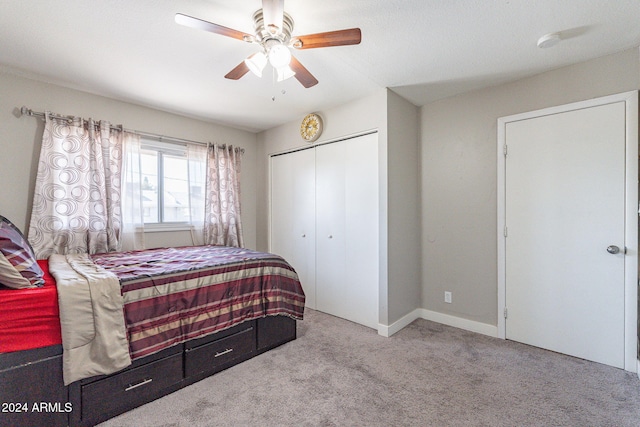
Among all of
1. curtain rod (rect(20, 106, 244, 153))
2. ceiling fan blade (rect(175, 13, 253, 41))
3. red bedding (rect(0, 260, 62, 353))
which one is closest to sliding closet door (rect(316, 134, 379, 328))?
curtain rod (rect(20, 106, 244, 153))

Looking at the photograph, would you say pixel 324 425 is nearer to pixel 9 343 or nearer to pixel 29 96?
pixel 9 343

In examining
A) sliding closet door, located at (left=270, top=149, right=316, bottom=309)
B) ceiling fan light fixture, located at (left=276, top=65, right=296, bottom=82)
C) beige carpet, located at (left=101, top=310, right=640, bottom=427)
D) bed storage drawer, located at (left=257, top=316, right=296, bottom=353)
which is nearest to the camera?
beige carpet, located at (left=101, top=310, right=640, bottom=427)

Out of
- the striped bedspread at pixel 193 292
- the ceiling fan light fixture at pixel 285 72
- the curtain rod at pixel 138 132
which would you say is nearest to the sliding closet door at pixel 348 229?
the striped bedspread at pixel 193 292

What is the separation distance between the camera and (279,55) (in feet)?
5.17

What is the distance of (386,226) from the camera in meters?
2.78

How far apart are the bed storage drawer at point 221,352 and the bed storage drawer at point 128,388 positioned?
0.27ft

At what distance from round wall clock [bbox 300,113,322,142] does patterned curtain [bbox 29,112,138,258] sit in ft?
6.46

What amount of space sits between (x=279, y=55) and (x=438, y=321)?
296 centimetres

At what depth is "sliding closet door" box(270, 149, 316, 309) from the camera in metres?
3.57

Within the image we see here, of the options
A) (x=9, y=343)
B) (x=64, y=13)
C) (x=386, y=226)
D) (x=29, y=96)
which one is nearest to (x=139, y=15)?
Result: (x=64, y=13)

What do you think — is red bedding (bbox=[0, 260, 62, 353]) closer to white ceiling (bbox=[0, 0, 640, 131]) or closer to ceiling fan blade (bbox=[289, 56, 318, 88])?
white ceiling (bbox=[0, 0, 640, 131])

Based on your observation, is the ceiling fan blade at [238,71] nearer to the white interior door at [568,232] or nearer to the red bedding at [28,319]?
the red bedding at [28,319]

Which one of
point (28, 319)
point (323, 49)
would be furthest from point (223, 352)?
point (323, 49)

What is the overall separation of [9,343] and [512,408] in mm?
2744
